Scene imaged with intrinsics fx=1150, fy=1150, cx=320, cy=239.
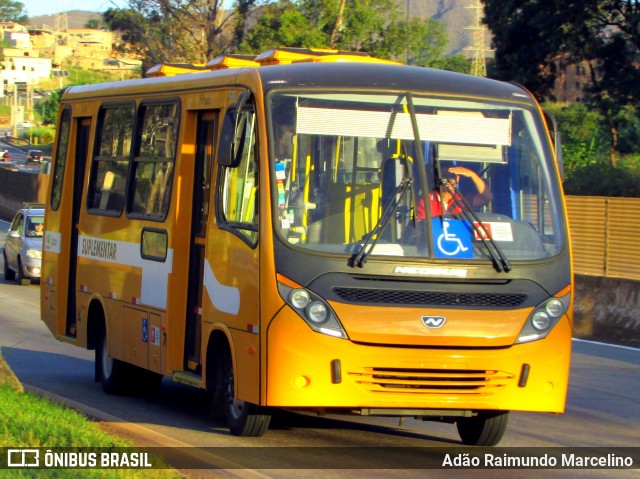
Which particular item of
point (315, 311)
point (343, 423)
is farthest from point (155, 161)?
point (315, 311)

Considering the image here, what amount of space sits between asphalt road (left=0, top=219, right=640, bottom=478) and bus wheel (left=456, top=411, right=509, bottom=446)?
0.15 m

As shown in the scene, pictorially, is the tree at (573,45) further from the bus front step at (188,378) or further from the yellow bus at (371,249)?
the bus front step at (188,378)

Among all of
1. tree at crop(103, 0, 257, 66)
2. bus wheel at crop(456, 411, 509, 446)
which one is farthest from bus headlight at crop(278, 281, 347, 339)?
tree at crop(103, 0, 257, 66)

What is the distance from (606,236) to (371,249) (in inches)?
523

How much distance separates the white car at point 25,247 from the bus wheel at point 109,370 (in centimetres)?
1478

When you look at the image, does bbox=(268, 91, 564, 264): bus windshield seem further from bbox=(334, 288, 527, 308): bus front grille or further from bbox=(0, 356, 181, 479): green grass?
bbox=(0, 356, 181, 479): green grass

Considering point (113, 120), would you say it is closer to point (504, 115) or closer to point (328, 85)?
point (328, 85)

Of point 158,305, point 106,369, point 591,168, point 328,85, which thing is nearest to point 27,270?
point 591,168

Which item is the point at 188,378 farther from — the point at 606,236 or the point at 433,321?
the point at 606,236

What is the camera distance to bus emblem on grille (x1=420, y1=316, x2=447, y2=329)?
26.1 feet

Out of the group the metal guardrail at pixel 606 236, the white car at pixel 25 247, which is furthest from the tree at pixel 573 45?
the white car at pixel 25 247

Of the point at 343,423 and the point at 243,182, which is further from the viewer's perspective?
the point at 343,423

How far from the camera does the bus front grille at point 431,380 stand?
7.96 metres

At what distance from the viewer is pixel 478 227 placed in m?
8.29
